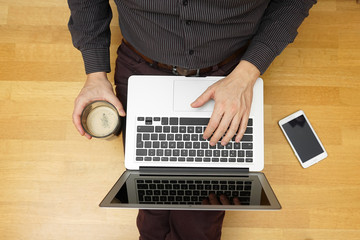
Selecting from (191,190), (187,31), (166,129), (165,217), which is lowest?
(165,217)

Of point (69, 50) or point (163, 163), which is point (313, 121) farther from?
point (69, 50)

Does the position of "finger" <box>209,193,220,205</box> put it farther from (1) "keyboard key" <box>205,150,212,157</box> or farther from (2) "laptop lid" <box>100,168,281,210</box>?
(1) "keyboard key" <box>205,150,212,157</box>

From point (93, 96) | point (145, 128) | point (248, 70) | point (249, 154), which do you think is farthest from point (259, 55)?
point (93, 96)

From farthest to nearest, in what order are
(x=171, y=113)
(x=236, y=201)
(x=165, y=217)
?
1. (x=165, y=217)
2. (x=171, y=113)
3. (x=236, y=201)

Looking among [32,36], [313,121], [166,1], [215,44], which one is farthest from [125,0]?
[313,121]

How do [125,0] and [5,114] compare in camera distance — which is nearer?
[125,0]

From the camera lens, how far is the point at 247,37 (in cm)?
84

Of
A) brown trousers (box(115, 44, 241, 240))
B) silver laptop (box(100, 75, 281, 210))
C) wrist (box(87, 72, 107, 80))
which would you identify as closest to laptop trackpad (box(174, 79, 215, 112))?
silver laptop (box(100, 75, 281, 210))

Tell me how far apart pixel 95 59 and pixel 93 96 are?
113 mm

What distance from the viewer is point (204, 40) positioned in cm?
77

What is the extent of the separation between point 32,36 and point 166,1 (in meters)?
0.78

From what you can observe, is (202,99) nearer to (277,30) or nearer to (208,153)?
(208,153)

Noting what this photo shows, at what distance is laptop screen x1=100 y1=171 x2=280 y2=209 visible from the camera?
693mm

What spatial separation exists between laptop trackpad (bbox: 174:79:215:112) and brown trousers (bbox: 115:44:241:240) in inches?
4.1
